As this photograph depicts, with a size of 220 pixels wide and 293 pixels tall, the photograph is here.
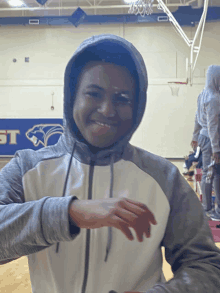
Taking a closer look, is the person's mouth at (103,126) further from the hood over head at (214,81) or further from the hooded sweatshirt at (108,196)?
the hood over head at (214,81)

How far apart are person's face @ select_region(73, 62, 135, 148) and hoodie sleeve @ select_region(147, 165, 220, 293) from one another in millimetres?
165

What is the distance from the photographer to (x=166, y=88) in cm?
805

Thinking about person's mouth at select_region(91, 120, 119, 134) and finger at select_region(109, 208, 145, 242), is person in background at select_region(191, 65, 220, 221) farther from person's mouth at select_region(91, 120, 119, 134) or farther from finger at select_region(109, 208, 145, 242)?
finger at select_region(109, 208, 145, 242)

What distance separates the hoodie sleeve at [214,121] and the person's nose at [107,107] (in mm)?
2504

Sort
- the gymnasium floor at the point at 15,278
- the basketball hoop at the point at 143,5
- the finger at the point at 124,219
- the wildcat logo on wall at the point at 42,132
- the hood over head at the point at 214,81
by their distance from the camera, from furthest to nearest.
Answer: the wildcat logo on wall at the point at 42,132 < the basketball hoop at the point at 143,5 < the hood over head at the point at 214,81 < the gymnasium floor at the point at 15,278 < the finger at the point at 124,219

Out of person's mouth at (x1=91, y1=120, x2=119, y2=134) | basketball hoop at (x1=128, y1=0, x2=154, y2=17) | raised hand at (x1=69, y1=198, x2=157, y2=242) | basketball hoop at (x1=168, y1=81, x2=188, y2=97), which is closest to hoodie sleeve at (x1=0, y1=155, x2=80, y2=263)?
raised hand at (x1=69, y1=198, x2=157, y2=242)

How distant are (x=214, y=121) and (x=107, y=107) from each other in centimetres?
252

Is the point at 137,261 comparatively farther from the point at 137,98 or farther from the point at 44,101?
the point at 44,101

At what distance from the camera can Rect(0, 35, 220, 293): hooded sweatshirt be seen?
56 centimetres

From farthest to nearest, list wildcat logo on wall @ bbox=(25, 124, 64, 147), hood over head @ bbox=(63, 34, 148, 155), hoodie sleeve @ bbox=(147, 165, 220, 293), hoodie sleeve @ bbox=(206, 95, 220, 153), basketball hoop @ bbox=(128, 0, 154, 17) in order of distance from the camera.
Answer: wildcat logo on wall @ bbox=(25, 124, 64, 147), basketball hoop @ bbox=(128, 0, 154, 17), hoodie sleeve @ bbox=(206, 95, 220, 153), hood over head @ bbox=(63, 34, 148, 155), hoodie sleeve @ bbox=(147, 165, 220, 293)

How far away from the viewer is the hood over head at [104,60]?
2.01 feet

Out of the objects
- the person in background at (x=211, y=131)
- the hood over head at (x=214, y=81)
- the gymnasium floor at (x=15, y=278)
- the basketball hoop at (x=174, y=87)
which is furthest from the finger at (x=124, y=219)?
the basketball hoop at (x=174, y=87)

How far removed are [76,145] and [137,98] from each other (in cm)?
16

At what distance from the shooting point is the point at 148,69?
7969 millimetres
